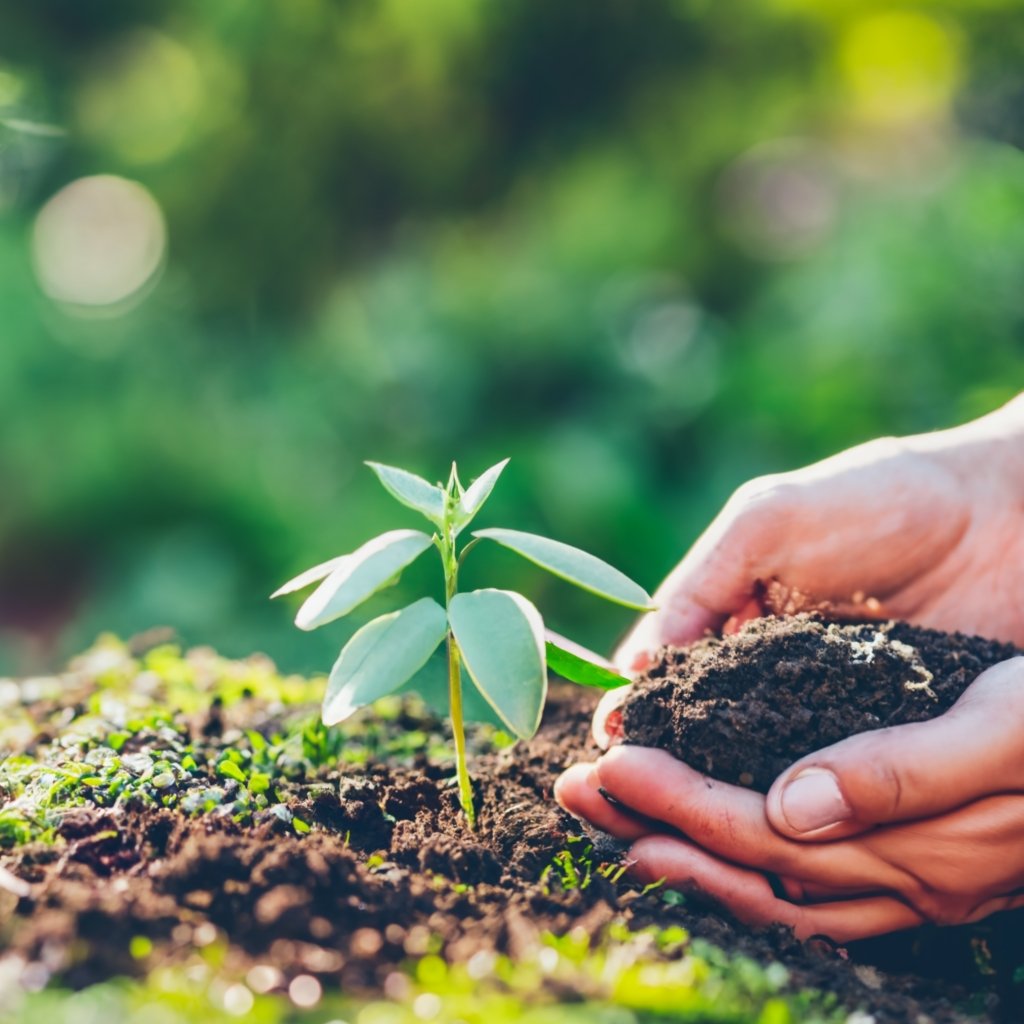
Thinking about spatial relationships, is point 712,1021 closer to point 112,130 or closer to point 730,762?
point 730,762

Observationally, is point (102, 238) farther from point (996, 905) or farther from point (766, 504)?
point (996, 905)

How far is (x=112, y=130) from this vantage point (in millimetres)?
6070

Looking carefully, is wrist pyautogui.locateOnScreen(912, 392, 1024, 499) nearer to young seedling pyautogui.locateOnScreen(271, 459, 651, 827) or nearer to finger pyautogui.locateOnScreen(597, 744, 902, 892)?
finger pyautogui.locateOnScreen(597, 744, 902, 892)

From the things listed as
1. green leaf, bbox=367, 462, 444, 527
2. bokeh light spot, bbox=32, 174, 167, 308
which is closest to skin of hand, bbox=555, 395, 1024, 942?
green leaf, bbox=367, 462, 444, 527

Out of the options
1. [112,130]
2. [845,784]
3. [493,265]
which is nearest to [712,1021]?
[845,784]

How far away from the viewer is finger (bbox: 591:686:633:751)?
1.90 meters

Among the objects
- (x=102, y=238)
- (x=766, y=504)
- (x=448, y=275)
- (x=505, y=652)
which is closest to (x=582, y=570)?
(x=505, y=652)

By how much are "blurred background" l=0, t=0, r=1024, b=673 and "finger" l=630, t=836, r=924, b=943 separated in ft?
8.89

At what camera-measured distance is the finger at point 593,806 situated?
1734 millimetres

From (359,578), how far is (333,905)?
41cm

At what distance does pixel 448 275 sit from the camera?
574 centimetres

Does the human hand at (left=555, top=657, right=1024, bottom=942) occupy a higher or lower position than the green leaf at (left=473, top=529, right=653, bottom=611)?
lower

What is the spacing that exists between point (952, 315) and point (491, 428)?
207cm

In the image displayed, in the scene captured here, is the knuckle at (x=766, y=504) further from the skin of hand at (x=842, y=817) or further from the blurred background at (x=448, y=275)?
the blurred background at (x=448, y=275)
